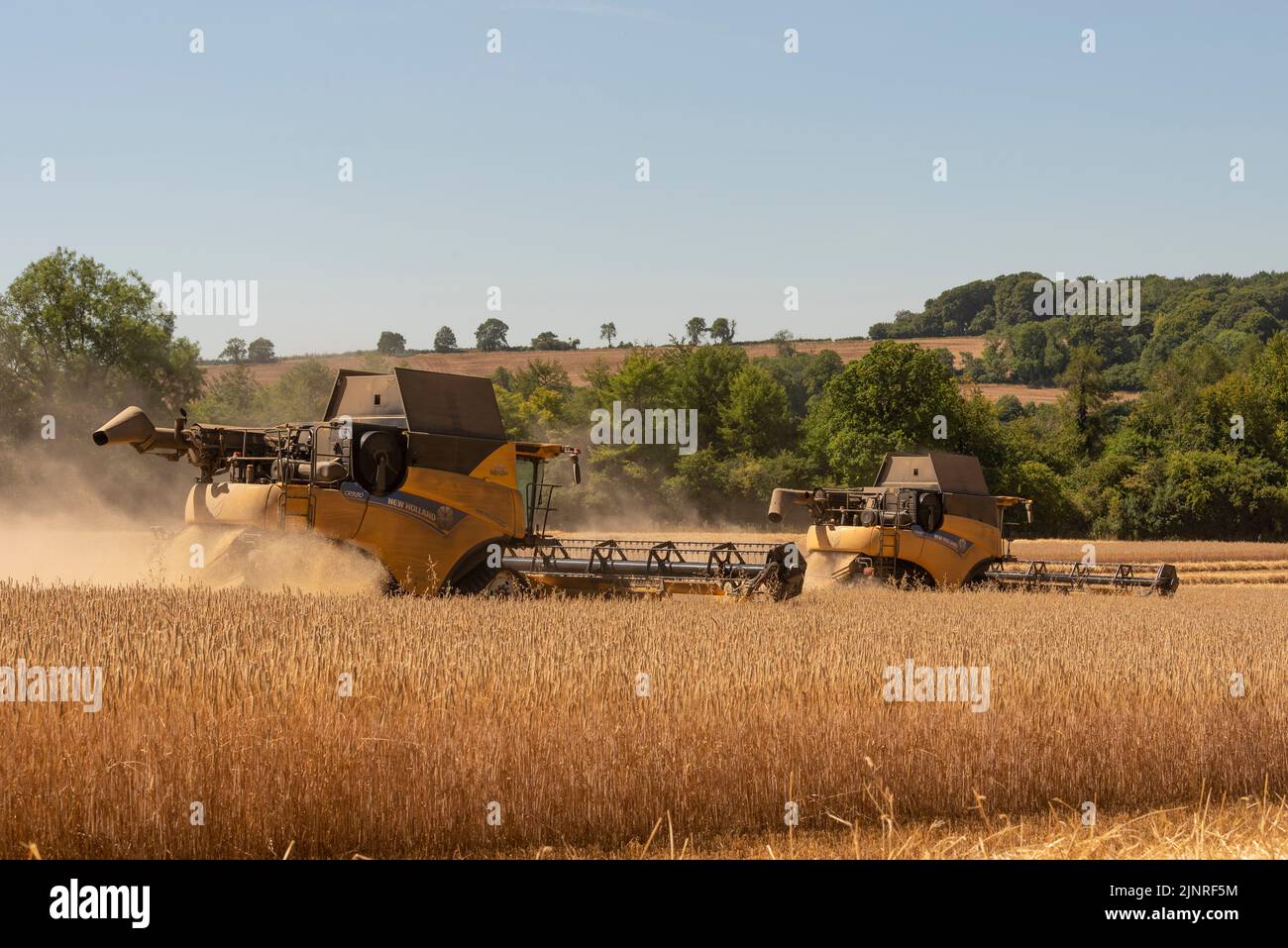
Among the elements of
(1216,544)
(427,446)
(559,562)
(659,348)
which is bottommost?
(1216,544)

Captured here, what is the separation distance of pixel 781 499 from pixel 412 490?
8.14 metres

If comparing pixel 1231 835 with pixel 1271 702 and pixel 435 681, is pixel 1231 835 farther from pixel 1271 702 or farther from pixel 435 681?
pixel 435 681

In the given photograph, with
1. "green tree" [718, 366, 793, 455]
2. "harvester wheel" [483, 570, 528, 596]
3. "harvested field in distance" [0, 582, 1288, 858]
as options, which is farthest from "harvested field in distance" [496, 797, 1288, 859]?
"green tree" [718, 366, 793, 455]

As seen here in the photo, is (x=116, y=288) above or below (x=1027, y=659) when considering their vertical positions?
above

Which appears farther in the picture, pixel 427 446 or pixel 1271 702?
pixel 427 446

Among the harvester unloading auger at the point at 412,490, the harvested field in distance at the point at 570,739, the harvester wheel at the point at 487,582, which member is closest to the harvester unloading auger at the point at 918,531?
the harvester unloading auger at the point at 412,490

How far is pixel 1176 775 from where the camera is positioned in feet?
30.6

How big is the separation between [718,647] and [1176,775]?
371 centimetres

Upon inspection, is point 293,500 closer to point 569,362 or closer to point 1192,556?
point 1192,556

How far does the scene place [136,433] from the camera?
1555cm

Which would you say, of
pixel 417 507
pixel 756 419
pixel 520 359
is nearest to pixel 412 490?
pixel 417 507

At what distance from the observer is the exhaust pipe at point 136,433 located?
609 inches

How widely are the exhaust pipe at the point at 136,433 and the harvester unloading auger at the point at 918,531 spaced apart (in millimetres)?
10495

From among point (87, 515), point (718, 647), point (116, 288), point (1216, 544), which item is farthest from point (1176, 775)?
point (116, 288)
